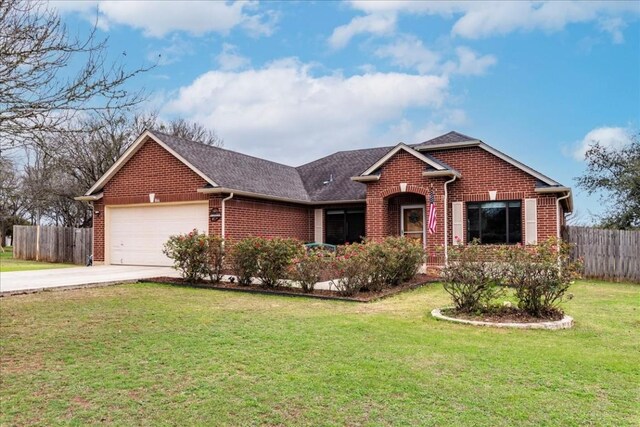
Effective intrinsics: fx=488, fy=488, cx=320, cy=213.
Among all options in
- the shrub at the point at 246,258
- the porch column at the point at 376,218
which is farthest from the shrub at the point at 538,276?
the porch column at the point at 376,218

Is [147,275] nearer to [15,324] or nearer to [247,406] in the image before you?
[15,324]

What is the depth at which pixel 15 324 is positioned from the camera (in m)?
7.85

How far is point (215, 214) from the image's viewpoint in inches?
669

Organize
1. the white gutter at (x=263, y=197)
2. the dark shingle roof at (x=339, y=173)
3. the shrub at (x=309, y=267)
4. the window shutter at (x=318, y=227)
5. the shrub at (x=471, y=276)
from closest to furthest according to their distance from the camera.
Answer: the shrub at (x=471, y=276)
the shrub at (x=309, y=267)
the white gutter at (x=263, y=197)
the dark shingle roof at (x=339, y=173)
the window shutter at (x=318, y=227)

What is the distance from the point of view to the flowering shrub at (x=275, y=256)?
12.2 m

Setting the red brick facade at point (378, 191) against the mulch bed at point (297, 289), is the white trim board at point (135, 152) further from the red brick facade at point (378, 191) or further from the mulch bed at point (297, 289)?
the mulch bed at point (297, 289)

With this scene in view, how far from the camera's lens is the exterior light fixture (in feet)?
55.5

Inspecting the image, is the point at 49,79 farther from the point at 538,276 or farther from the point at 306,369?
Result: the point at 538,276

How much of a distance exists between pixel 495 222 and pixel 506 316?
919 centimetres

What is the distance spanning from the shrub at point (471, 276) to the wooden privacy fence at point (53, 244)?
19.6 m

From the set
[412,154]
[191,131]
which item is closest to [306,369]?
[412,154]

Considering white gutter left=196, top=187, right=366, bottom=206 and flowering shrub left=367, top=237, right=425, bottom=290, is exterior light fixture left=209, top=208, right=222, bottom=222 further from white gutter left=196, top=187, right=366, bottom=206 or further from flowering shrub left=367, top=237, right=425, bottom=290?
flowering shrub left=367, top=237, right=425, bottom=290

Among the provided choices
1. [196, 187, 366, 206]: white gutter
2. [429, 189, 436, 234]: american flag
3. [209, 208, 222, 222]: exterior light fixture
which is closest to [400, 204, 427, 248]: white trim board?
[429, 189, 436, 234]: american flag

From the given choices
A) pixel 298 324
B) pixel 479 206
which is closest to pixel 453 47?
pixel 479 206
